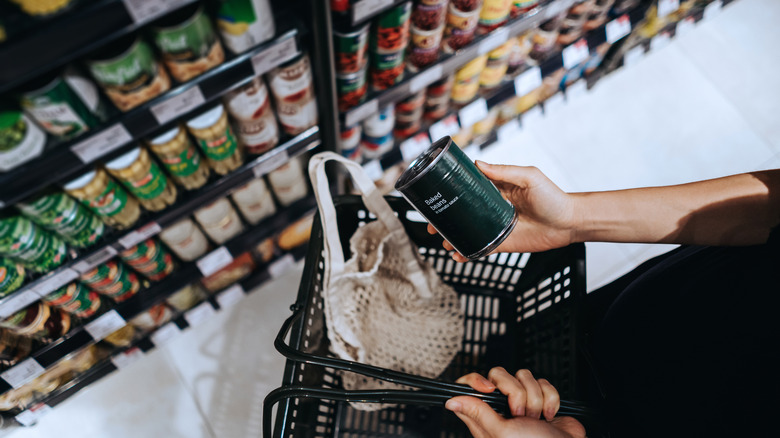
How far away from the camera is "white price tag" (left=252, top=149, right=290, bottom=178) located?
1307mm

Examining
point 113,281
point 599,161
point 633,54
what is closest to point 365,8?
point 113,281

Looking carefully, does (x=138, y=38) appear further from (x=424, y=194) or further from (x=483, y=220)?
(x=483, y=220)

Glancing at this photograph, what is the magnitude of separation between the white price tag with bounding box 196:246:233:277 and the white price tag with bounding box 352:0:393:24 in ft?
2.85

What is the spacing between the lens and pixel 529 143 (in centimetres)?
229

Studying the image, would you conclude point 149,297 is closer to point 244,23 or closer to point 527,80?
point 244,23

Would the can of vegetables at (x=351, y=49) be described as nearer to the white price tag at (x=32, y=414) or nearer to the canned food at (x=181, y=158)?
the canned food at (x=181, y=158)

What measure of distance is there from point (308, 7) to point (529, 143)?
1.56 m

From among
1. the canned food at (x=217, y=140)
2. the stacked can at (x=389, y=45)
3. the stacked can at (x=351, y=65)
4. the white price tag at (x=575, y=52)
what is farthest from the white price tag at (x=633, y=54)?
the canned food at (x=217, y=140)

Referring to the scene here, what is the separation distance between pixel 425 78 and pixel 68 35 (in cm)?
94

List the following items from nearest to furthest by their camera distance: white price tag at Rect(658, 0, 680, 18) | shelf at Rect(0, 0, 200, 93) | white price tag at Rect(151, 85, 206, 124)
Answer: shelf at Rect(0, 0, 200, 93), white price tag at Rect(151, 85, 206, 124), white price tag at Rect(658, 0, 680, 18)

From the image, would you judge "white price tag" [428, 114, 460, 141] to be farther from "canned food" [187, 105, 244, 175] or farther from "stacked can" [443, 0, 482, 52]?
"canned food" [187, 105, 244, 175]

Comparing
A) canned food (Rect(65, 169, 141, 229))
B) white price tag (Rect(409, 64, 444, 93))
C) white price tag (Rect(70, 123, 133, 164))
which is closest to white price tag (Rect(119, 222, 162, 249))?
canned food (Rect(65, 169, 141, 229))

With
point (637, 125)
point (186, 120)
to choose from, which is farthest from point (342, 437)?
point (637, 125)

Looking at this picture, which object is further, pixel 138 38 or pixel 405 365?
pixel 405 365
